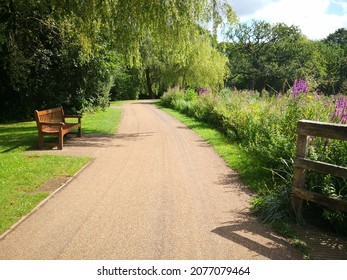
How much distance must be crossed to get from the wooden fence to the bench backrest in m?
7.75

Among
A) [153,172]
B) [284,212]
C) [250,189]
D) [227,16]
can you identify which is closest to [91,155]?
[153,172]

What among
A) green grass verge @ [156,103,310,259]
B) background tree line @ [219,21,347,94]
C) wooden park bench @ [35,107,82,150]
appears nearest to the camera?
green grass verge @ [156,103,310,259]

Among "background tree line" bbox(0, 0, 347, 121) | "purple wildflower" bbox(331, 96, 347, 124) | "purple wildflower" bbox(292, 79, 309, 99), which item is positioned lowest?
"purple wildflower" bbox(331, 96, 347, 124)

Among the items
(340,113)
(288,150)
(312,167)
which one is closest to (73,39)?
(288,150)

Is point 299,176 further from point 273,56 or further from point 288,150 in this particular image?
point 273,56

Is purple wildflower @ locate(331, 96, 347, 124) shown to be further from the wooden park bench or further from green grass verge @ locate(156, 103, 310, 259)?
the wooden park bench

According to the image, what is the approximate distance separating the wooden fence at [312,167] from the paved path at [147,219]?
2.23 ft

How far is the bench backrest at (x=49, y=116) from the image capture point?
9805mm

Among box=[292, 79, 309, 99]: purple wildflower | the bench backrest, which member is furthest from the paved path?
the bench backrest

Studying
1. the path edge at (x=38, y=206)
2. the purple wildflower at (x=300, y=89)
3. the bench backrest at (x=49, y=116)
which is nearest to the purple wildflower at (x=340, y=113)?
the purple wildflower at (x=300, y=89)

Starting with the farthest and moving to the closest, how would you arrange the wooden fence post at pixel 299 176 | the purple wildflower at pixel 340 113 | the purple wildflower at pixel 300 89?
the purple wildflower at pixel 300 89 < the purple wildflower at pixel 340 113 < the wooden fence post at pixel 299 176

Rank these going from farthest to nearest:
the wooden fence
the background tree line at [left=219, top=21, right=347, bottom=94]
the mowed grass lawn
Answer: the background tree line at [left=219, top=21, right=347, bottom=94], the mowed grass lawn, the wooden fence

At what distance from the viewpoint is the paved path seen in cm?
381

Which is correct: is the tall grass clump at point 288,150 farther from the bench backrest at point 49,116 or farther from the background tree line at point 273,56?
the background tree line at point 273,56
